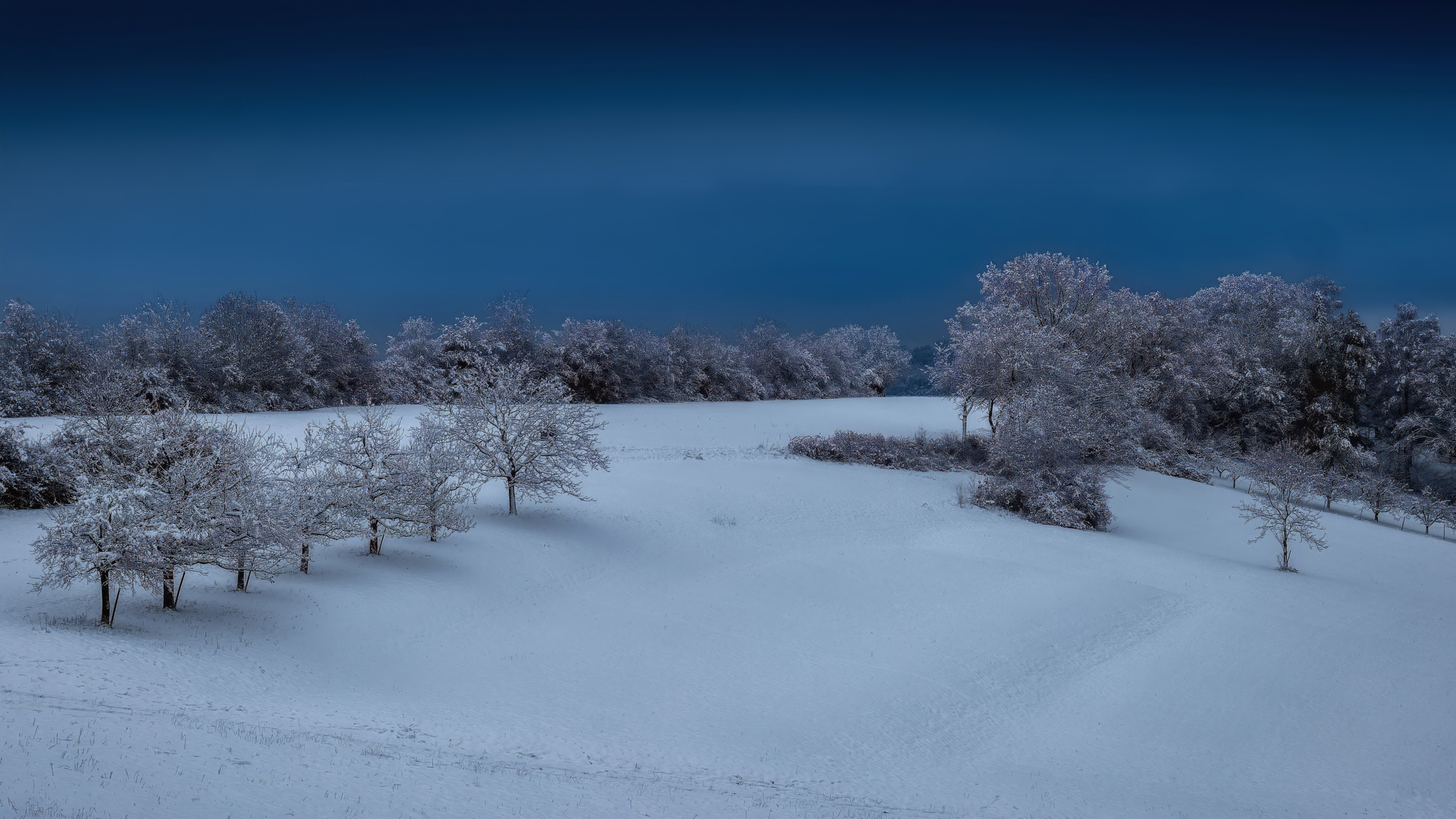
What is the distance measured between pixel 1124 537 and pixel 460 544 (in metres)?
25.7

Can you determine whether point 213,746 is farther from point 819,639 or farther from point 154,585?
point 819,639

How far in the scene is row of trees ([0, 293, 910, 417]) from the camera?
3528 cm

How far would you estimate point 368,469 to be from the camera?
65.5ft

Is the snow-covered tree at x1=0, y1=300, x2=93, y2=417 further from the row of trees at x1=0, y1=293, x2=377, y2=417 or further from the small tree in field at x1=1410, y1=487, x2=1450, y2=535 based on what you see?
the small tree in field at x1=1410, y1=487, x2=1450, y2=535

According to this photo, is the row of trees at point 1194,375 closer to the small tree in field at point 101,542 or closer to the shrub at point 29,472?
the small tree in field at point 101,542

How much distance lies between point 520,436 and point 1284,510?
28457 mm

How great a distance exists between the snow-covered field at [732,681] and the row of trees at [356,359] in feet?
37.1

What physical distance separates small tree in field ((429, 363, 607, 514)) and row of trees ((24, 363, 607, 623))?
0.05 m

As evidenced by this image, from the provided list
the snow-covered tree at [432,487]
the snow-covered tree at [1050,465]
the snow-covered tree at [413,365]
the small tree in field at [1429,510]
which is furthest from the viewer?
the snow-covered tree at [413,365]

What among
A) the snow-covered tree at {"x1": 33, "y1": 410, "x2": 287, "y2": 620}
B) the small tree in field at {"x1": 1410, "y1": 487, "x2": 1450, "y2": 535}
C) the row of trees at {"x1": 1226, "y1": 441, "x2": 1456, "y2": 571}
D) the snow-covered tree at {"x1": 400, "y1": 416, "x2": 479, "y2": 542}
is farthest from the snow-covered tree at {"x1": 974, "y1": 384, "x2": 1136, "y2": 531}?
the snow-covered tree at {"x1": 33, "y1": 410, "x2": 287, "y2": 620}

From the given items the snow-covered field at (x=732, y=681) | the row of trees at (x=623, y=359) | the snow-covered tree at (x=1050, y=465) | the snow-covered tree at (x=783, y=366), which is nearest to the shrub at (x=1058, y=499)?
the snow-covered tree at (x=1050, y=465)

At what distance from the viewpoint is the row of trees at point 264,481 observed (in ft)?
42.5

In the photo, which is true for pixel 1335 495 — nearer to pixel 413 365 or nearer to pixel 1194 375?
pixel 1194 375

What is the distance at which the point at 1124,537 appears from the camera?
30031 millimetres
